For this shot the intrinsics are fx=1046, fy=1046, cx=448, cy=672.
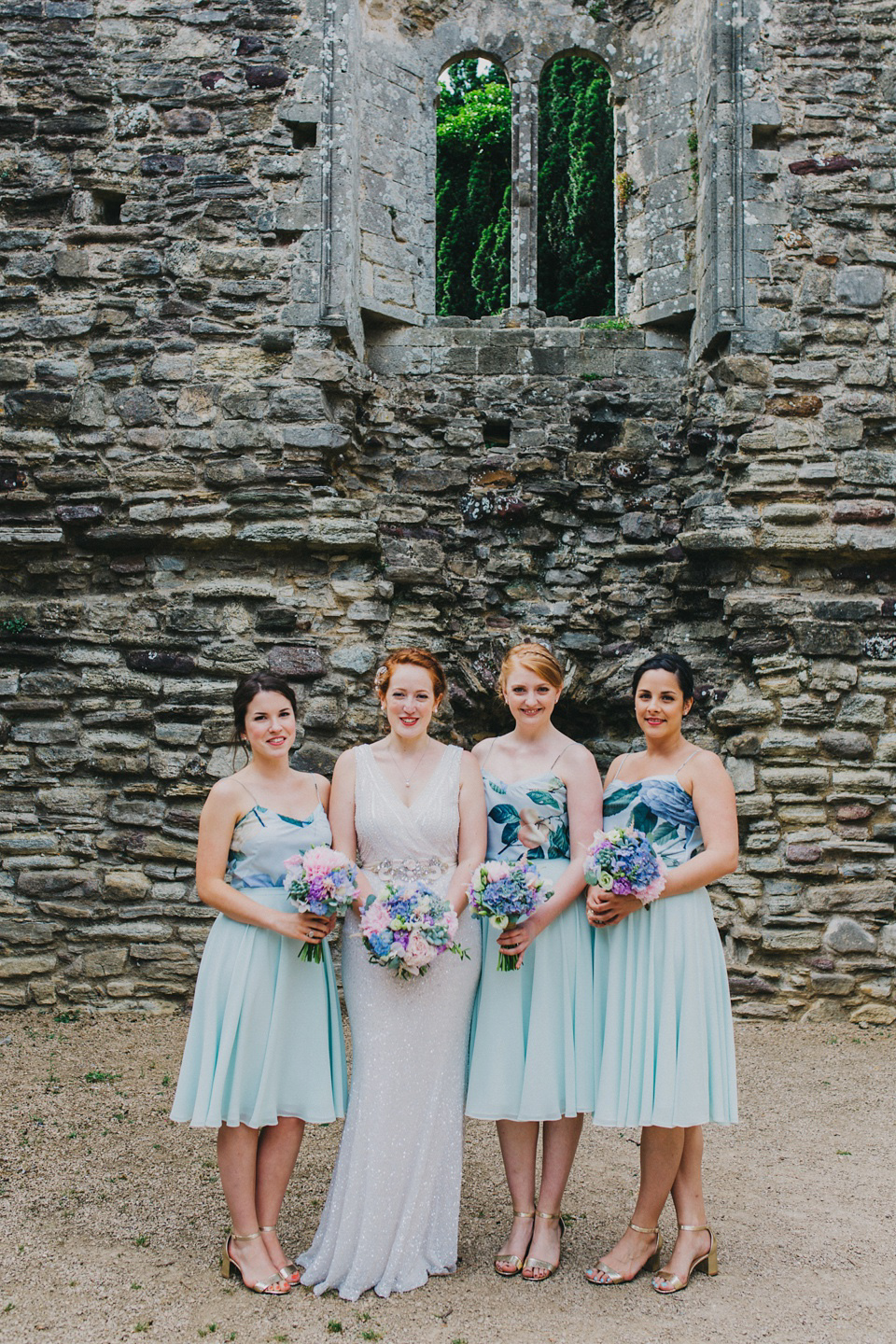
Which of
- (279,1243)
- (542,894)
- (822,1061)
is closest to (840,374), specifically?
(822,1061)

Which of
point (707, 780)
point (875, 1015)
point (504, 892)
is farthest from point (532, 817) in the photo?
point (875, 1015)

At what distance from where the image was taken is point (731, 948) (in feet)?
19.4

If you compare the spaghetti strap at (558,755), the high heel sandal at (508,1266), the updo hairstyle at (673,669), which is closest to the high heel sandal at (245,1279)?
the high heel sandal at (508,1266)

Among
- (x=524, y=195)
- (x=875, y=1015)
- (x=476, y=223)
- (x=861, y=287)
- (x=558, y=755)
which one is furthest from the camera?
(x=476, y=223)

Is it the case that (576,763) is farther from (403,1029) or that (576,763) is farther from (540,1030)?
(403,1029)

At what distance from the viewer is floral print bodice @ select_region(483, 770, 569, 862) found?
3406mm

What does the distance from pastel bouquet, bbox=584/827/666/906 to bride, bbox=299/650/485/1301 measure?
0.43 meters

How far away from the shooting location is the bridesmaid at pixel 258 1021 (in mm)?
3150

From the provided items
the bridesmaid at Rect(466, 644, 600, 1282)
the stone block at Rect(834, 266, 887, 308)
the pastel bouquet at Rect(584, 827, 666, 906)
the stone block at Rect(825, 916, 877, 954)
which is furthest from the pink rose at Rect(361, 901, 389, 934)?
the stone block at Rect(834, 266, 887, 308)

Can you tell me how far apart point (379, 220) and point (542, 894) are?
5311 mm

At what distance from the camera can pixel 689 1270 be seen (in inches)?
126

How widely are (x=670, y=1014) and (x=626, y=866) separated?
1.64ft

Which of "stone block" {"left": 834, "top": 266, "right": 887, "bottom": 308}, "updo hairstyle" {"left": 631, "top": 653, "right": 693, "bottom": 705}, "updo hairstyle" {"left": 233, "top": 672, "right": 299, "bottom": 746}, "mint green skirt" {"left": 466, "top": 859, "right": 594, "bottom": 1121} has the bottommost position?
Answer: "mint green skirt" {"left": 466, "top": 859, "right": 594, "bottom": 1121}

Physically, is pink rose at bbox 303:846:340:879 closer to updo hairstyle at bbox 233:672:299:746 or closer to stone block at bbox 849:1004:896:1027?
updo hairstyle at bbox 233:672:299:746
